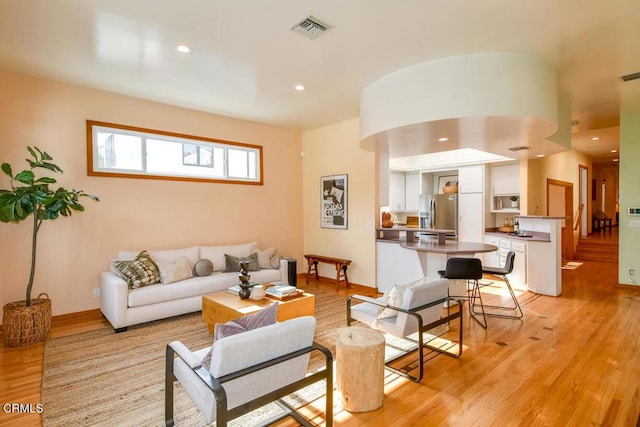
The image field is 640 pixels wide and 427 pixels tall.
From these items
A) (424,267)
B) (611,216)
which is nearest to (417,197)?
(424,267)

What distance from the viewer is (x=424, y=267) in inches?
195

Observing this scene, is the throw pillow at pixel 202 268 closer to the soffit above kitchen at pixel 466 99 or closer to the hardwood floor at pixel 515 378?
the hardwood floor at pixel 515 378

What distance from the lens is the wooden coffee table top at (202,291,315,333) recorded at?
3.51m

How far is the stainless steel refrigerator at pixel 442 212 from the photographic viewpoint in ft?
25.2

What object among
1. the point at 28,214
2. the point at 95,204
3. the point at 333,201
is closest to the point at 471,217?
the point at 333,201

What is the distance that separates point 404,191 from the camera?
28.0ft

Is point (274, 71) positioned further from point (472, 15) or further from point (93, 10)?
point (472, 15)

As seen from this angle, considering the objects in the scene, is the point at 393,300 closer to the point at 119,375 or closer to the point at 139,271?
the point at 119,375

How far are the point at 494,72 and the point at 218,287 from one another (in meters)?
4.34

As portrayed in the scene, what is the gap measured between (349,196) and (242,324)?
4291 millimetres

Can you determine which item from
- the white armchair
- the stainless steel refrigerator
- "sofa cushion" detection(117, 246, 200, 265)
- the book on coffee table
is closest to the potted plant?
"sofa cushion" detection(117, 246, 200, 265)

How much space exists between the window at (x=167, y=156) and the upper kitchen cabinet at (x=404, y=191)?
11.6 feet

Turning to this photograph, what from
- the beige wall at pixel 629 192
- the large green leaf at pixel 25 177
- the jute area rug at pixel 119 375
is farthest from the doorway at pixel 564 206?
the large green leaf at pixel 25 177

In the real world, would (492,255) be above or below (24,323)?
above
